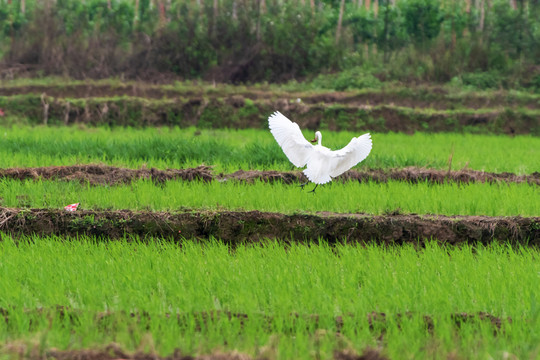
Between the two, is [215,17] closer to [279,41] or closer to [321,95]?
[279,41]

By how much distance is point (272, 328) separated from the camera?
124 inches

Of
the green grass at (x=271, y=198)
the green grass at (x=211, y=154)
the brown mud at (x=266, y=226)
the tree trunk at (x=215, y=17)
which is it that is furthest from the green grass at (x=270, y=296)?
the tree trunk at (x=215, y=17)

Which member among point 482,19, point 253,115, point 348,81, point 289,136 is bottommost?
point 253,115

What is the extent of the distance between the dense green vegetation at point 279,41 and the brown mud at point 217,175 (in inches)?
345

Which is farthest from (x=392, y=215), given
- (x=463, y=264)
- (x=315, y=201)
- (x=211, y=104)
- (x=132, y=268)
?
(x=211, y=104)

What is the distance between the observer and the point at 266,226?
5215 millimetres

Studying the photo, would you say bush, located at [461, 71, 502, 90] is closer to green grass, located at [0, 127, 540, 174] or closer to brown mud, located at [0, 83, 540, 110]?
brown mud, located at [0, 83, 540, 110]

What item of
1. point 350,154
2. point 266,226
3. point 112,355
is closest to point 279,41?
point 266,226

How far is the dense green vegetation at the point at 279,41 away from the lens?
16.2m

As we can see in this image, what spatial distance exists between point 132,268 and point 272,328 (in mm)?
1182

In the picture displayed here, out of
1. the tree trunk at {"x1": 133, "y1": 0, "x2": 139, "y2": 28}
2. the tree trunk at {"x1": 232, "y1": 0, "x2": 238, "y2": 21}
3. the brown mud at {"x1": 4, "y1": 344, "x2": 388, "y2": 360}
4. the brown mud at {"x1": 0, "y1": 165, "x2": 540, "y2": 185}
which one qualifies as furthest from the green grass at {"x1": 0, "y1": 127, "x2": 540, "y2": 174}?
the tree trunk at {"x1": 133, "y1": 0, "x2": 139, "y2": 28}

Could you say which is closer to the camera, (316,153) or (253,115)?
(316,153)

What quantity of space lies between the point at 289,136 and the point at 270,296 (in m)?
1.71

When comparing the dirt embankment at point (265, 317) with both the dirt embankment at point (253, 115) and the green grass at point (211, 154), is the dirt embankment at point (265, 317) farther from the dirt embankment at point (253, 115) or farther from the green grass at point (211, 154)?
the dirt embankment at point (253, 115)
